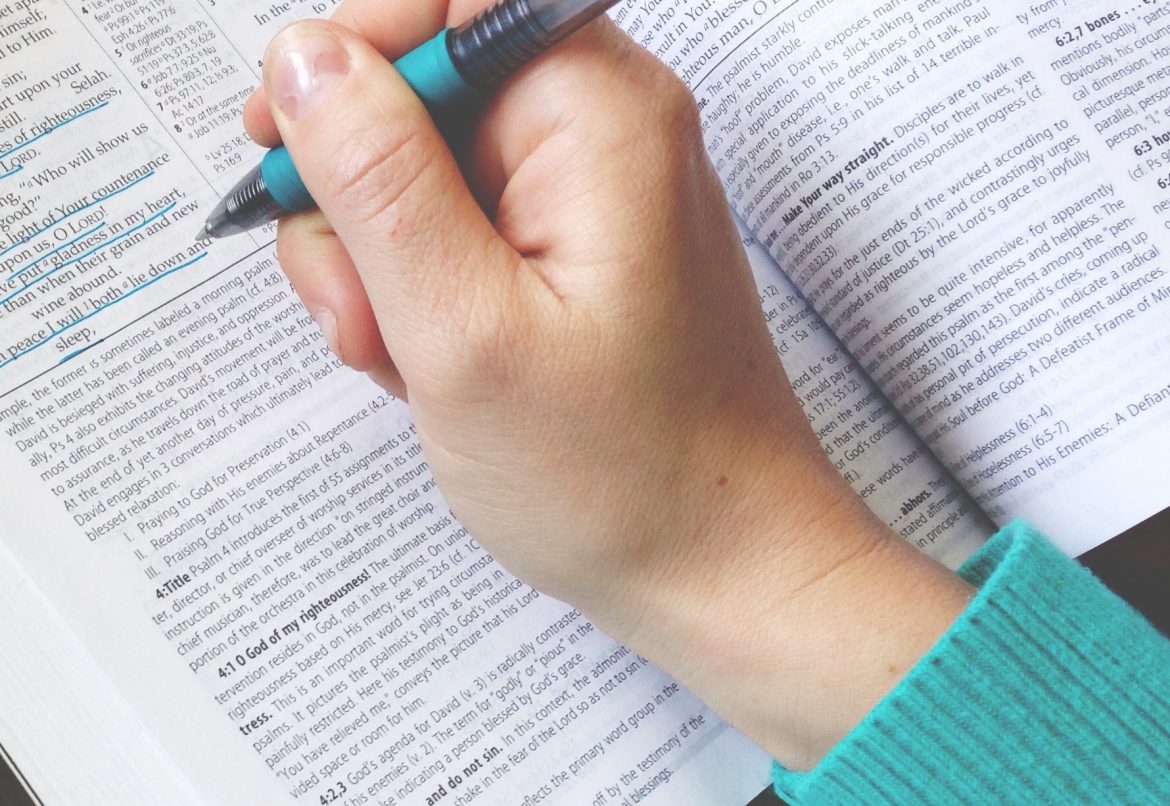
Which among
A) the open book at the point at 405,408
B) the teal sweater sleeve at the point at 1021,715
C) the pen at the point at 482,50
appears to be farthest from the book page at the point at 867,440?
the pen at the point at 482,50

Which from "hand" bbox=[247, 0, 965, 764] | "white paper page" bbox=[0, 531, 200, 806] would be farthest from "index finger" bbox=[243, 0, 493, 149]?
"white paper page" bbox=[0, 531, 200, 806]

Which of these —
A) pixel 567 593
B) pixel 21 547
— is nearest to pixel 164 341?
pixel 21 547

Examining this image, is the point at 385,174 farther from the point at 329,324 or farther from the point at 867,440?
the point at 867,440

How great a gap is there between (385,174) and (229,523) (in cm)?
21

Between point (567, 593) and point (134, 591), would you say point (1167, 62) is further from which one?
point (134, 591)

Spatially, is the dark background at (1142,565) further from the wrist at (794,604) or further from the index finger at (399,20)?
the index finger at (399,20)

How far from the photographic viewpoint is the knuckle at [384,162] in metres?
0.36

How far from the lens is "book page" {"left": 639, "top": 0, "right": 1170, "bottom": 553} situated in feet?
1.65

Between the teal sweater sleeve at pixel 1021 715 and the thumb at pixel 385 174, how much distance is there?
9.2 inches

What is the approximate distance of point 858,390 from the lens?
21.2 inches

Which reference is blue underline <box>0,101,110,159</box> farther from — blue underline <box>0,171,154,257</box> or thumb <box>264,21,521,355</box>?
thumb <box>264,21,521,355</box>

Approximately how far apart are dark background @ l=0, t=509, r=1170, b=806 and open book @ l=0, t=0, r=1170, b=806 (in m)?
0.06

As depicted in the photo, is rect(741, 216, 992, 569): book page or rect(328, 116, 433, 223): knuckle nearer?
rect(328, 116, 433, 223): knuckle

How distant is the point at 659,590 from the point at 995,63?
32 centimetres
